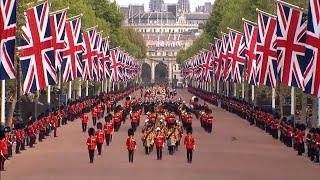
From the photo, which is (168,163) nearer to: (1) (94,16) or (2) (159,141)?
(2) (159,141)

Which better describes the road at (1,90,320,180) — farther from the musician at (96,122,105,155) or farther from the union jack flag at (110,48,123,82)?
the union jack flag at (110,48,123,82)

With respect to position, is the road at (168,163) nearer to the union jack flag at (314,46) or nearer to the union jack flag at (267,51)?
the union jack flag at (314,46)

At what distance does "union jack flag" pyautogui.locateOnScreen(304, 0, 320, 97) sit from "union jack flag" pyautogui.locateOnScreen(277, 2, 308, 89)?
5.83 meters

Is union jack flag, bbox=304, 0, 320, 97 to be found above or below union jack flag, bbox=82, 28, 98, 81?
above

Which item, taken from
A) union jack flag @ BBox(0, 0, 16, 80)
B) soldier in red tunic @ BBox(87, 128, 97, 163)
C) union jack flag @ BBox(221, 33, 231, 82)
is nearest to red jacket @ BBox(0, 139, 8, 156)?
union jack flag @ BBox(0, 0, 16, 80)

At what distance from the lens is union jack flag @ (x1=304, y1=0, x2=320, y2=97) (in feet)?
88.6

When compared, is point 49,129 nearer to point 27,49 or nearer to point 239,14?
point 27,49

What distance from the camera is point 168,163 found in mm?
32938

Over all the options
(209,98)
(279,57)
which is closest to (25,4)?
(279,57)

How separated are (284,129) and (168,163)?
9759 mm

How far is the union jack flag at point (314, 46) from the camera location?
27016mm

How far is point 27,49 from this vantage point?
113ft

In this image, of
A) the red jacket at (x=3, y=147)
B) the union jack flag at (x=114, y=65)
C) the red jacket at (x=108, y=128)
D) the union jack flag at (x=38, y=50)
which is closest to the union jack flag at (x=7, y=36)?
the red jacket at (x=3, y=147)

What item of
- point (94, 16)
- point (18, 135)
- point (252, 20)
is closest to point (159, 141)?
point (18, 135)
